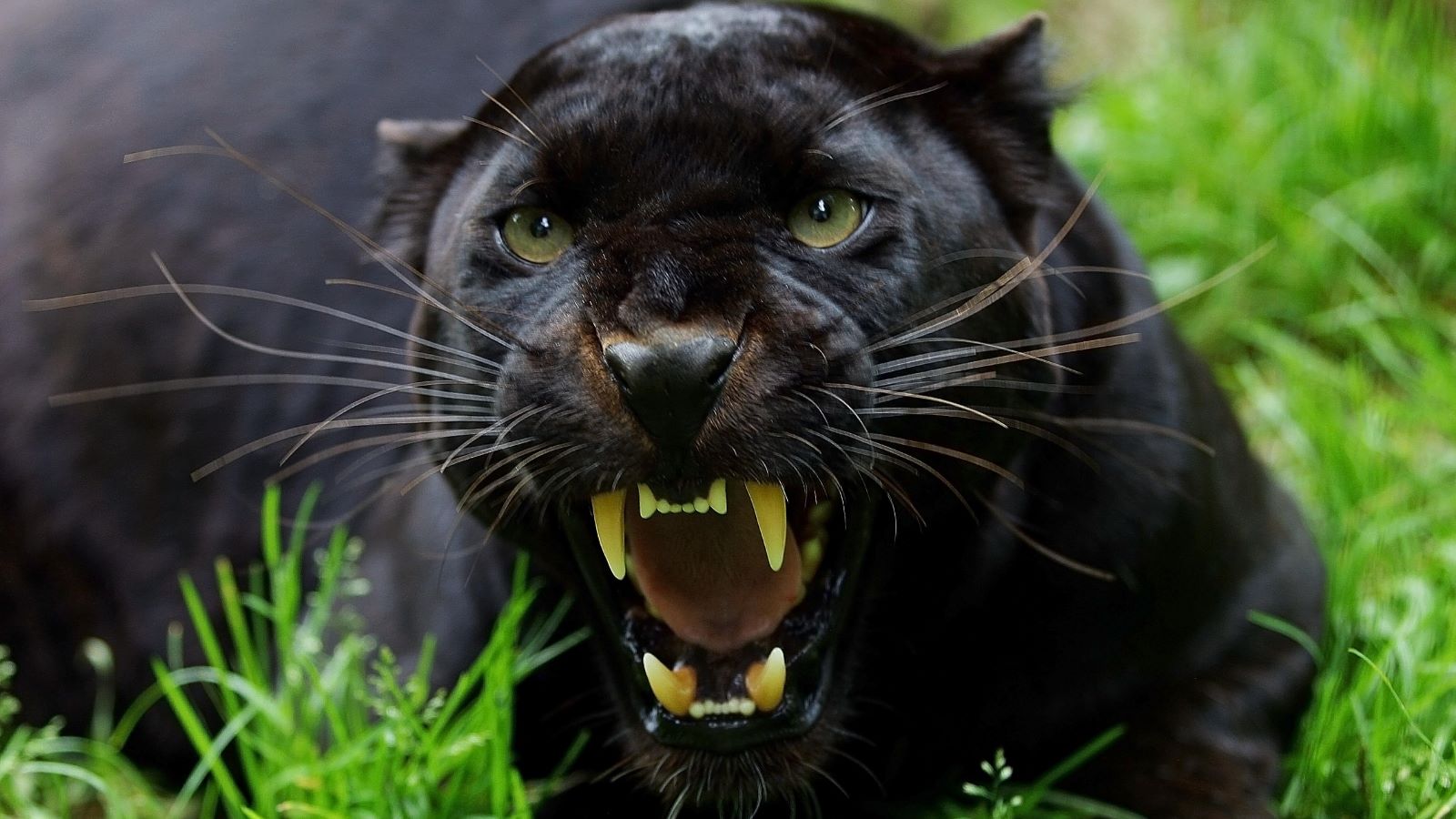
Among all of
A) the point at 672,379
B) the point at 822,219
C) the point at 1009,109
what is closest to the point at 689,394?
the point at 672,379

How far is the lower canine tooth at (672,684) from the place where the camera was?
221 centimetres

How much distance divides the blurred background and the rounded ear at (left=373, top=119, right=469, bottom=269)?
34.2 inches

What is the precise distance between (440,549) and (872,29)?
1.05 m

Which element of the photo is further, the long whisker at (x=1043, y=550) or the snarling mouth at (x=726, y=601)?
the long whisker at (x=1043, y=550)

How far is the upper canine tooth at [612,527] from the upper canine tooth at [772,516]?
0.53ft

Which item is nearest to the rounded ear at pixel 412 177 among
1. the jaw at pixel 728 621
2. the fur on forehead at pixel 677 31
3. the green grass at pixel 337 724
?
the fur on forehead at pixel 677 31

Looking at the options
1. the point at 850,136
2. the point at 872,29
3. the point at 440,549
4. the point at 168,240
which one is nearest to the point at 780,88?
the point at 850,136

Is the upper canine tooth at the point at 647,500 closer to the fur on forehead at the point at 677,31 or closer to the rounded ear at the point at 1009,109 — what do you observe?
the fur on forehead at the point at 677,31

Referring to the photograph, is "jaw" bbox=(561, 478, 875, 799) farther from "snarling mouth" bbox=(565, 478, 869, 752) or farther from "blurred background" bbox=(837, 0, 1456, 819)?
"blurred background" bbox=(837, 0, 1456, 819)

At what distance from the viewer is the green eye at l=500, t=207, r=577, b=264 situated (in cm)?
227

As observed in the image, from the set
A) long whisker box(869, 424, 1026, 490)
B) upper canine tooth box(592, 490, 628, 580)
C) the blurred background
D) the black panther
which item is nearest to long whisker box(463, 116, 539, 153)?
the black panther

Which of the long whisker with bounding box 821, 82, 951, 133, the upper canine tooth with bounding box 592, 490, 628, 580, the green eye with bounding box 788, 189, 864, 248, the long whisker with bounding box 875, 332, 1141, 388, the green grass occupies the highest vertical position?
the long whisker with bounding box 821, 82, 951, 133

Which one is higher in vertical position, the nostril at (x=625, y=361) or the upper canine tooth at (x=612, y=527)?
the nostril at (x=625, y=361)

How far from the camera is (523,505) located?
243 centimetres
